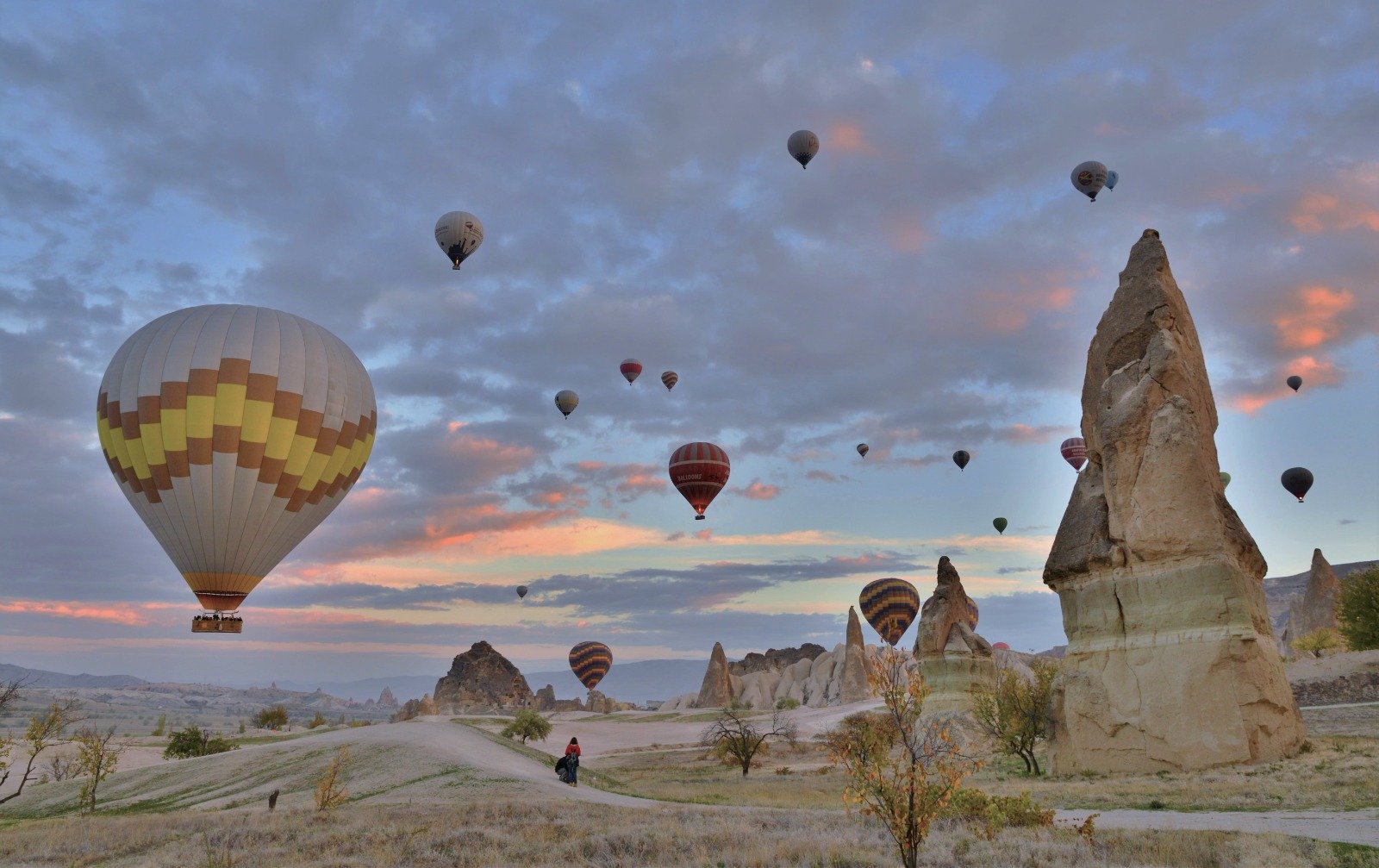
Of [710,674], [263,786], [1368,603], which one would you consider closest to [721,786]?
[263,786]

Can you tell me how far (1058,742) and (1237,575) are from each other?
7.97 meters

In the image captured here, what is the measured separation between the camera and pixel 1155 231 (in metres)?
29.5

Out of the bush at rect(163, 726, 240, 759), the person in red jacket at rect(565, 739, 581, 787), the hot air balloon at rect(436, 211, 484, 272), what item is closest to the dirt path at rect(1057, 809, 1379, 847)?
the person in red jacket at rect(565, 739, 581, 787)

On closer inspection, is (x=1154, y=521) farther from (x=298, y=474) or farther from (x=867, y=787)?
(x=298, y=474)

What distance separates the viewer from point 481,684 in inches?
5044

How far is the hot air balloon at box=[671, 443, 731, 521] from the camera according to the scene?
6050cm

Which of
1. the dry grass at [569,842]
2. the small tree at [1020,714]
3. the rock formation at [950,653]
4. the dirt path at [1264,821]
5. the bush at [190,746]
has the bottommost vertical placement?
the bush at [190,746]

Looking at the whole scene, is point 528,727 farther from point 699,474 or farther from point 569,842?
point 569,842

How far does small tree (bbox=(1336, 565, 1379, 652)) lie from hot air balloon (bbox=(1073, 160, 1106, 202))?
28.9 metres

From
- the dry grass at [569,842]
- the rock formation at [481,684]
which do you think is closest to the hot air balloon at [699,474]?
the dry grass at [569,842]

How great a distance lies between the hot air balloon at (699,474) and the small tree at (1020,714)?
27.5 m

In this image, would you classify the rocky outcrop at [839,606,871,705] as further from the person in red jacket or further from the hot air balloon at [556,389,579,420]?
the person in red jacket

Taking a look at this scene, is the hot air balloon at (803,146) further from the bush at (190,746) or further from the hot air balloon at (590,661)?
the hot air balloon at (590,661)

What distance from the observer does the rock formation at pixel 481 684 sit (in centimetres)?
12519
